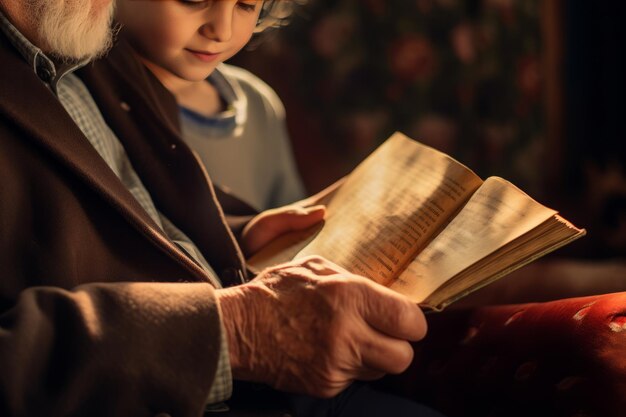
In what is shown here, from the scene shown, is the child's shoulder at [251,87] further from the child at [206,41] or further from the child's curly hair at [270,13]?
the child's curly hair at [270,13]

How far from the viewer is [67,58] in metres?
0.93

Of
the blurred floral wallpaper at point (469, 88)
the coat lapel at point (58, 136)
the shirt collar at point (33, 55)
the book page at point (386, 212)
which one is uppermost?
the shirt collar at point (33, 55)

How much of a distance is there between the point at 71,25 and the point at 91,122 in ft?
0.51

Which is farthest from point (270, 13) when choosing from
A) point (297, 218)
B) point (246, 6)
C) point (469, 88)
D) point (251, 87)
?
point (469, 88)

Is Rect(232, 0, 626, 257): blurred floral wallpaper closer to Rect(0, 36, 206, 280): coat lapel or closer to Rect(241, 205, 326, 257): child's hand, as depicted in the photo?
Rect(241, 205, 326, 257): child's hand

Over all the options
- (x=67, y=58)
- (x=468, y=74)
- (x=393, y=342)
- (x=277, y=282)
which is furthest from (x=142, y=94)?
(x=468, y=74)

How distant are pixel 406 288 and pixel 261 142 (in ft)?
2.64

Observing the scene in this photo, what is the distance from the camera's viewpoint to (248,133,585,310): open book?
0.75 metres

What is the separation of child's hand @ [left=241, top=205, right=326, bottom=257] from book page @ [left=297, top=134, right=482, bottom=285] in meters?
0.03

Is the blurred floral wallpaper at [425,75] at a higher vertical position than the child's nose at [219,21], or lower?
lower

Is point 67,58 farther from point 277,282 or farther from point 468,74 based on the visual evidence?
point 468,74

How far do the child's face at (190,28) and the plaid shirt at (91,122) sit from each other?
0.09 metres

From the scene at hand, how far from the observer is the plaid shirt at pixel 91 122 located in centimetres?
87

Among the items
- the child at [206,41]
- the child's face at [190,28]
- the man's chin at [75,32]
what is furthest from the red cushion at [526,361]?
the man's chin at [75,32]
